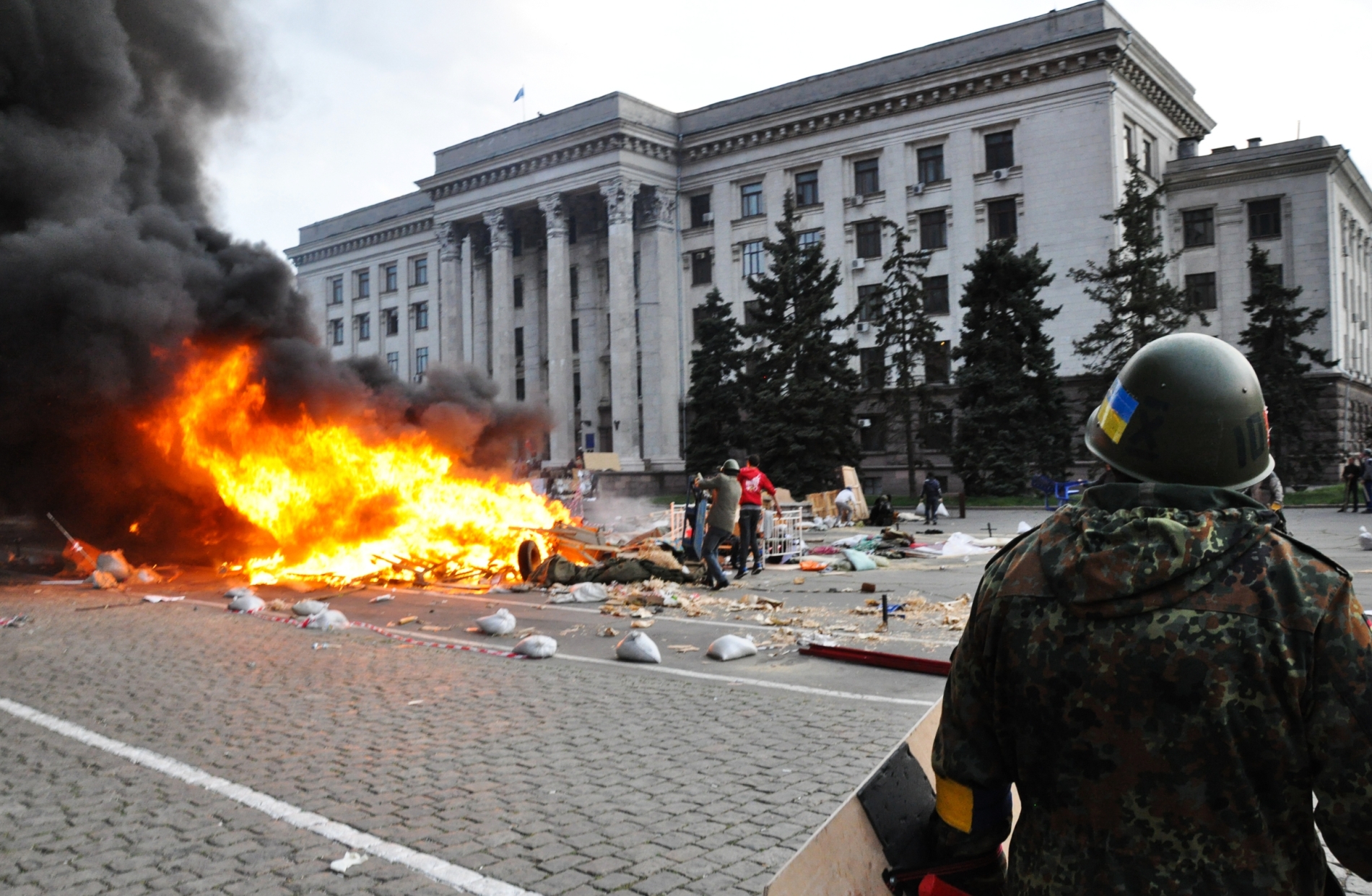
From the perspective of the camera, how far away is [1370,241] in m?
54.7

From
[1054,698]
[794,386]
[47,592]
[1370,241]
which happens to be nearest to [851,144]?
[794,386]

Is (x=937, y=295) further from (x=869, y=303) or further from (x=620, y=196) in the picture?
(x=620, y=196)

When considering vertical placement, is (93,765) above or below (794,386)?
below

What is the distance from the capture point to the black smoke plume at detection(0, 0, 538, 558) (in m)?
14.3

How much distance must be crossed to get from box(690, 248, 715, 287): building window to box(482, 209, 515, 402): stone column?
11.4 metres

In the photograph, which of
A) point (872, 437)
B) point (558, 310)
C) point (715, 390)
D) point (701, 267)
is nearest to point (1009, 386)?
point (872, 437)

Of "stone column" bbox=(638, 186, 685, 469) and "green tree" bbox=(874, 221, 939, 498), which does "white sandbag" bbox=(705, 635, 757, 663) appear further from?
→ "stone column" bbox=(638, 186, 685, 469)

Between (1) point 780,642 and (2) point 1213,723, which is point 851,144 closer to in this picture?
(1) point 780,642

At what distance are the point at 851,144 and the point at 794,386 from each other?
15178mm

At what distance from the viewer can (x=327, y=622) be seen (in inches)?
413

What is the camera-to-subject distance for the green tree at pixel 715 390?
42.4 metres

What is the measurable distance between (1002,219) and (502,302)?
91.8 feet

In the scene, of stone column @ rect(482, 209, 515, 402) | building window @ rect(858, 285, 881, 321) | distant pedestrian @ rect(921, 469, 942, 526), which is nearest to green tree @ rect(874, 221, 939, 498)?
building window @ rect(858, 285, 881, 321)

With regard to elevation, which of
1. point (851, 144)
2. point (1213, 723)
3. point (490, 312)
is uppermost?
point (851, 144)
